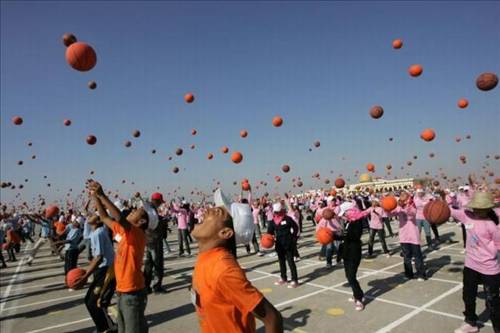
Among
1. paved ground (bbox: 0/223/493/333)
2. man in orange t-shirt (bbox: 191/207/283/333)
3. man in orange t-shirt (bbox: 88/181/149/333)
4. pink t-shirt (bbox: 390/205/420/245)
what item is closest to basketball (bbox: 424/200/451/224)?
paved ground (bbox: 0/223/493/333)

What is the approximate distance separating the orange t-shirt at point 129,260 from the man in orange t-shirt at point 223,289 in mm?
2144

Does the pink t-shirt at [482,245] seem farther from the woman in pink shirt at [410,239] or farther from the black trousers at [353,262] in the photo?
the woman in pink shirt at [410,239]

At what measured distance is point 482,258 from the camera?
5000mm

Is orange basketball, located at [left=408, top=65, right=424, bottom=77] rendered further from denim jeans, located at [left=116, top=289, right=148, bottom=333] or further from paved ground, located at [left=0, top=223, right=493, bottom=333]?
denim jeans, located at [left=116, top=289, right=148, bottom=333]

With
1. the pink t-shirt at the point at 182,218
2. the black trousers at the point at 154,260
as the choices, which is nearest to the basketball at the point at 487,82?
the black trousers at the point at 154,260

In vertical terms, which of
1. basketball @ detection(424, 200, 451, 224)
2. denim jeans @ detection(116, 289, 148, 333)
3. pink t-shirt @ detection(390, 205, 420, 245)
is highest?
basketball @ detection(424, 200, 451, 224)

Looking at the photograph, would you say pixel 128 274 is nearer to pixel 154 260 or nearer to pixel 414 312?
pixel 154 260

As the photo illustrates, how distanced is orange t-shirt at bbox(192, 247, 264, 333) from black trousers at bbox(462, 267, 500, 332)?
456 centimetres

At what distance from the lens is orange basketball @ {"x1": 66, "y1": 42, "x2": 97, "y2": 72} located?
5.50m

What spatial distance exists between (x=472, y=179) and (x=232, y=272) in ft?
26.2

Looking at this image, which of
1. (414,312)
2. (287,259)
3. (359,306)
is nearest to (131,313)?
(359,306)

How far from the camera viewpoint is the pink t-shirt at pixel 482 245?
4.96 meters

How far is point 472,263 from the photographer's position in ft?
16.9

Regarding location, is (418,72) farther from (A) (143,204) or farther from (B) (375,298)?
(A) (143,204)
